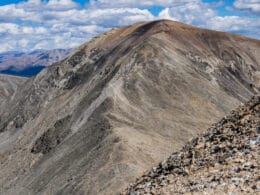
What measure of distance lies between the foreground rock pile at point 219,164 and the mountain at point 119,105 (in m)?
19.0

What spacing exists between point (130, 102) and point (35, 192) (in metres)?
18.1

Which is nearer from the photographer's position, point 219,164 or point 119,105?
point 219,164

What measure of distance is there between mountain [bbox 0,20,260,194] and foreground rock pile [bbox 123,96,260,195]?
62.3 feet

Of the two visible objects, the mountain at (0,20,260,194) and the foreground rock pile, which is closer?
the foreground rock pile

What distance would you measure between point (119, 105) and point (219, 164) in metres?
43.3

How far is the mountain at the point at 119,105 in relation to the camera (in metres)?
49.6

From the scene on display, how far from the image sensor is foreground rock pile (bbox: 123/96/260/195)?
1719 cm

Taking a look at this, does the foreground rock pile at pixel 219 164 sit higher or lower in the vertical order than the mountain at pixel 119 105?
higher

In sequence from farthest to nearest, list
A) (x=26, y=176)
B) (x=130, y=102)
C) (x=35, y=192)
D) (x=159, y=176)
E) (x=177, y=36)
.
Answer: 1. (x=177, y=36)
2. (x=130, y=102)
3. (x=26, y=176)
4. (x=35, y=192)
5. (x=159, y=176)

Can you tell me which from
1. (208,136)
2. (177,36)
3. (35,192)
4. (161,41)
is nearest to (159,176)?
(208,136)

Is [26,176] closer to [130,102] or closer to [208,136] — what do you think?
[130,102]

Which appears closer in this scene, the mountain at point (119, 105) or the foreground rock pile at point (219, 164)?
the foreground rock pile at point (219, 164)

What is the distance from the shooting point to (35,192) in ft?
173

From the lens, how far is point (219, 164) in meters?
18.9
